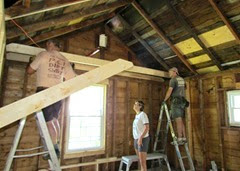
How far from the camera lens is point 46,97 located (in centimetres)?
133

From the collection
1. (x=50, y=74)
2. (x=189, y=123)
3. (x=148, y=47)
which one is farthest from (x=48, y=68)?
(x=189, y=123)

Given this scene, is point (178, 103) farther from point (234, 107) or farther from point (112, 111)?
point (112, 111)

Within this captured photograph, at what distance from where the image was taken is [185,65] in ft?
13.9

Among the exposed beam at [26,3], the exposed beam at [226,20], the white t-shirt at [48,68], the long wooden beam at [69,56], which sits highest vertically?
the exposed beam at [226,20]

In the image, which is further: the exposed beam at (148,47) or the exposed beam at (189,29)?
the exposed beam at (148,47)

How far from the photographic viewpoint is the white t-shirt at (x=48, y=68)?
2057 millimetres

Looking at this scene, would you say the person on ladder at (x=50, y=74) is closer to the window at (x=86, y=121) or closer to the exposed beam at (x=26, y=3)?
the exposed beam at (x=26, y=3)

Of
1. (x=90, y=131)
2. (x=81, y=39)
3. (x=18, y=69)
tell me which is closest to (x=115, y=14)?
(x=81, y=39)

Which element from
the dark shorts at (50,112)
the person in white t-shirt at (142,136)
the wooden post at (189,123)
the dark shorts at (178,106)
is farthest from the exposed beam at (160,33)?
the dark shorts at (50,112)

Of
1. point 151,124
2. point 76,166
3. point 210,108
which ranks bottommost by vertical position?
point 76,166

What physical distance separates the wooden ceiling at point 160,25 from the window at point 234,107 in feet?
2.00

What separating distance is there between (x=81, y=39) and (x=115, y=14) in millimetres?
999

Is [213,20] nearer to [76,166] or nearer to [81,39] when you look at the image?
[81,39]

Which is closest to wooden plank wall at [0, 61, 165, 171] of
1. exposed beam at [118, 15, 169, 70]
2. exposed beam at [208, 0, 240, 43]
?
exposed beam at [118, 15, 169, 70]
